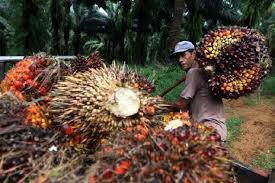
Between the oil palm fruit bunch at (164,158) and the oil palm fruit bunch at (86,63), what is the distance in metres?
0.90

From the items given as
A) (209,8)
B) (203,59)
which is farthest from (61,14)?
(203,59)

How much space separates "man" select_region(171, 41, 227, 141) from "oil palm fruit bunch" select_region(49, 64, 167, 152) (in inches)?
24.9

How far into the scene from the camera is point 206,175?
149 centimetres

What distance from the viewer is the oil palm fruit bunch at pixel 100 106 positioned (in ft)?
6.16

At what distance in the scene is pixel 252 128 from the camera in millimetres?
10477

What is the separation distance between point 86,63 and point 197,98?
78 centimetres

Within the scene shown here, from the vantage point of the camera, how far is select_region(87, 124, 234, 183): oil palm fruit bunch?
1467 millimetres

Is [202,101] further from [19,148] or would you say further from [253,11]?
[253,11]

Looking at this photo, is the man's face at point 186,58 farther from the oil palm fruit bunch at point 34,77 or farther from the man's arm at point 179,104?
the oil palm fruit bunch at point 34,77

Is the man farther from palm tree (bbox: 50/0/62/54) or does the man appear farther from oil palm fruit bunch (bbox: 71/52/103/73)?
palm tree (bbox: 50/0/62/54)

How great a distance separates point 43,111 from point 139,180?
0.75 metres

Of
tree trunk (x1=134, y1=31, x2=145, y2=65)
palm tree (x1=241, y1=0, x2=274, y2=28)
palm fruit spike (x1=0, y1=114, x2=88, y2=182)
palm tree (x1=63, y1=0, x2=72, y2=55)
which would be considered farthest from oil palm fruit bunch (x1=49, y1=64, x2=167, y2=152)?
tree trunk (x1=134, y1=31, x2=145, y2=65)

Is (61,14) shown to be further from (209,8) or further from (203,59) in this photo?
(203,59)

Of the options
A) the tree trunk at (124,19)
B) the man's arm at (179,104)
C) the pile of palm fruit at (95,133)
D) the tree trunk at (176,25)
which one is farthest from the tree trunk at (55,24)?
the pile of palm fruit at (95,133)
